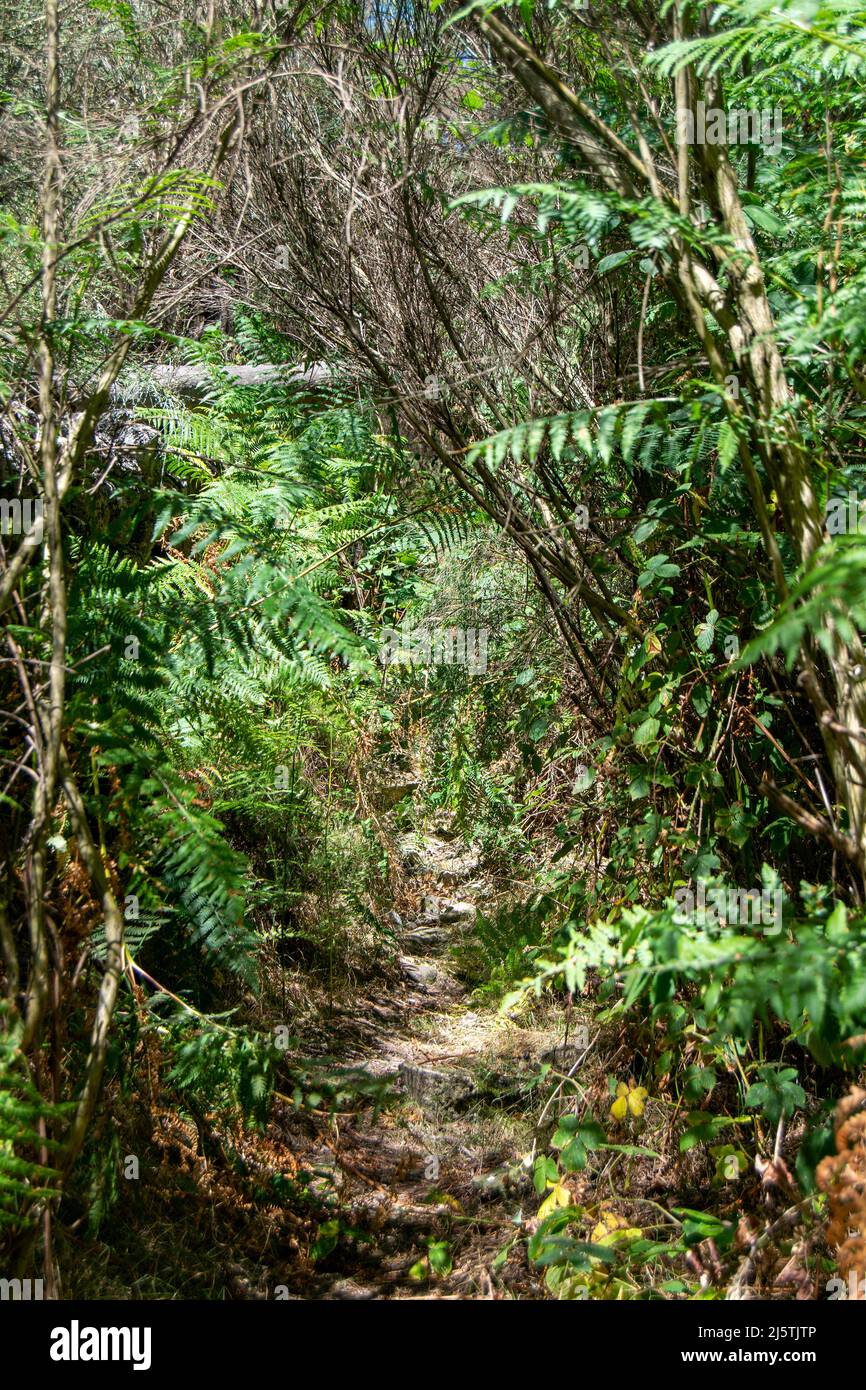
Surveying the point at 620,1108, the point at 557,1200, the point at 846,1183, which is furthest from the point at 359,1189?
the point at 846,1183

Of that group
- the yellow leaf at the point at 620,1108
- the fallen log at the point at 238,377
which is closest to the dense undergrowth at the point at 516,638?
the yellow leaf at the point at 620,1108

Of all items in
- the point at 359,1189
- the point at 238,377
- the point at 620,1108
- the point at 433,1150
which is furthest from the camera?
the point at 238,377

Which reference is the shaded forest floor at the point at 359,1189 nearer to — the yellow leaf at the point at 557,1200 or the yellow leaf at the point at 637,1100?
the yellow leaf at the point at 557,1200

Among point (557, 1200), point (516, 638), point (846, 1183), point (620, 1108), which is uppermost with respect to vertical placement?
point (516, 638)

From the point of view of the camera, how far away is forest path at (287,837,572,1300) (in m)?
2.93

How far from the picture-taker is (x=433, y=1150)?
354 cm

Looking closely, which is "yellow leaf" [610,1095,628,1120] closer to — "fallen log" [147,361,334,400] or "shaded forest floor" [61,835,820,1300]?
"shaded forest floor" [61,835,820,1300]

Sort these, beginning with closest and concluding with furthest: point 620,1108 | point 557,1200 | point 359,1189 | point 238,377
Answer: point 557,1200
point 620,1108
point 359,1189
point 238,377

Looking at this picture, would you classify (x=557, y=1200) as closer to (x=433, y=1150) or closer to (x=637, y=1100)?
(x=637, y=1100)

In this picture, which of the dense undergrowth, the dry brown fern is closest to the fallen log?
the dense undergrowth

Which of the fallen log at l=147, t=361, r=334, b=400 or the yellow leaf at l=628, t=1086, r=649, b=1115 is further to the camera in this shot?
the fallen log at l=147, t=361, r=334, b=400
